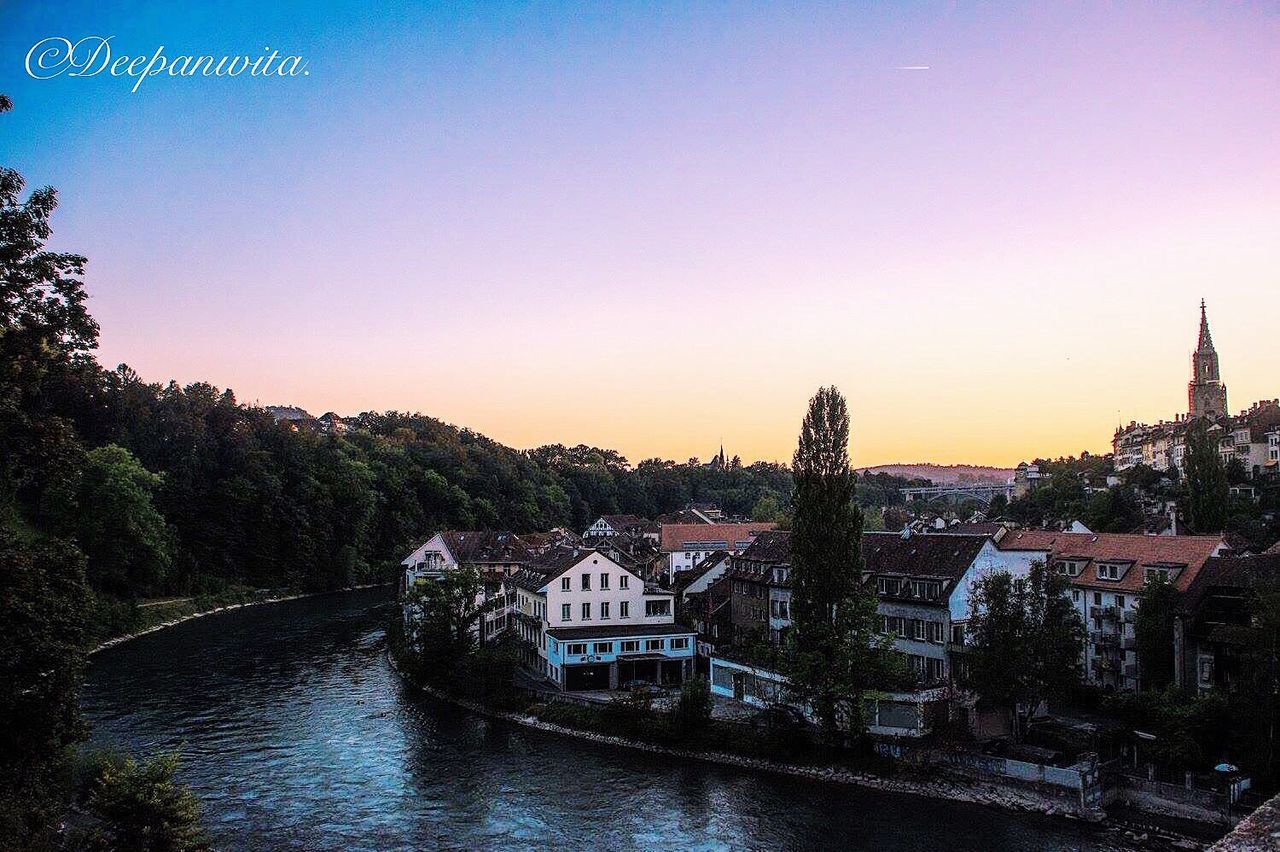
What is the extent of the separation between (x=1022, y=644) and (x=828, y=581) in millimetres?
7362

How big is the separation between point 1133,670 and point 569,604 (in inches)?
970

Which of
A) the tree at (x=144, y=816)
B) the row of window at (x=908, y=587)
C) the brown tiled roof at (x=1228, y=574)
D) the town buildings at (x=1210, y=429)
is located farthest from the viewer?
the town buildings at (x=1210, y=429)

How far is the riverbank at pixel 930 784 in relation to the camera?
26594 millimetres

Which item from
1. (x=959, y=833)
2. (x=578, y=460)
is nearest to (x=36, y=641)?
(x=959, y=833)

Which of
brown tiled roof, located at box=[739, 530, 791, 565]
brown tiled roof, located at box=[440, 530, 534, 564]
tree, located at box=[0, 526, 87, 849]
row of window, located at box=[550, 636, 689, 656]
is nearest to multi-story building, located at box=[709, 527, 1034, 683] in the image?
brown tiled roof, located at box=[739, 530, 791, 565]

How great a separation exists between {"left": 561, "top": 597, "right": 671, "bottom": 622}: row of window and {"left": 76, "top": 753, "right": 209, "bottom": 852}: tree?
23052 millimetres

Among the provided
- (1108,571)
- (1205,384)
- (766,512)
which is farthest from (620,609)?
(1205,384)

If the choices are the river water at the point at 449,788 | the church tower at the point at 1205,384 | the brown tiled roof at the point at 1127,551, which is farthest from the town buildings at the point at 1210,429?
the river water at the point at 449,788

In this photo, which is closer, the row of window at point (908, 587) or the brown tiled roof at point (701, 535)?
the row of window at point (908, 587)

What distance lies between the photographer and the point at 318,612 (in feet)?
240

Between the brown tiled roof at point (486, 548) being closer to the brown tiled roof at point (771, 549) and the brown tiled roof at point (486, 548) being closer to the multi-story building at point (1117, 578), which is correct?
the brown tiled roof at point (771, 549)

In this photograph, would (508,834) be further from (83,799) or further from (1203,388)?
(1203,388)

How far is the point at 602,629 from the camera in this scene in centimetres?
4266

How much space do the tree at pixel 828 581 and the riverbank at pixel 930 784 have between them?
190 cm
